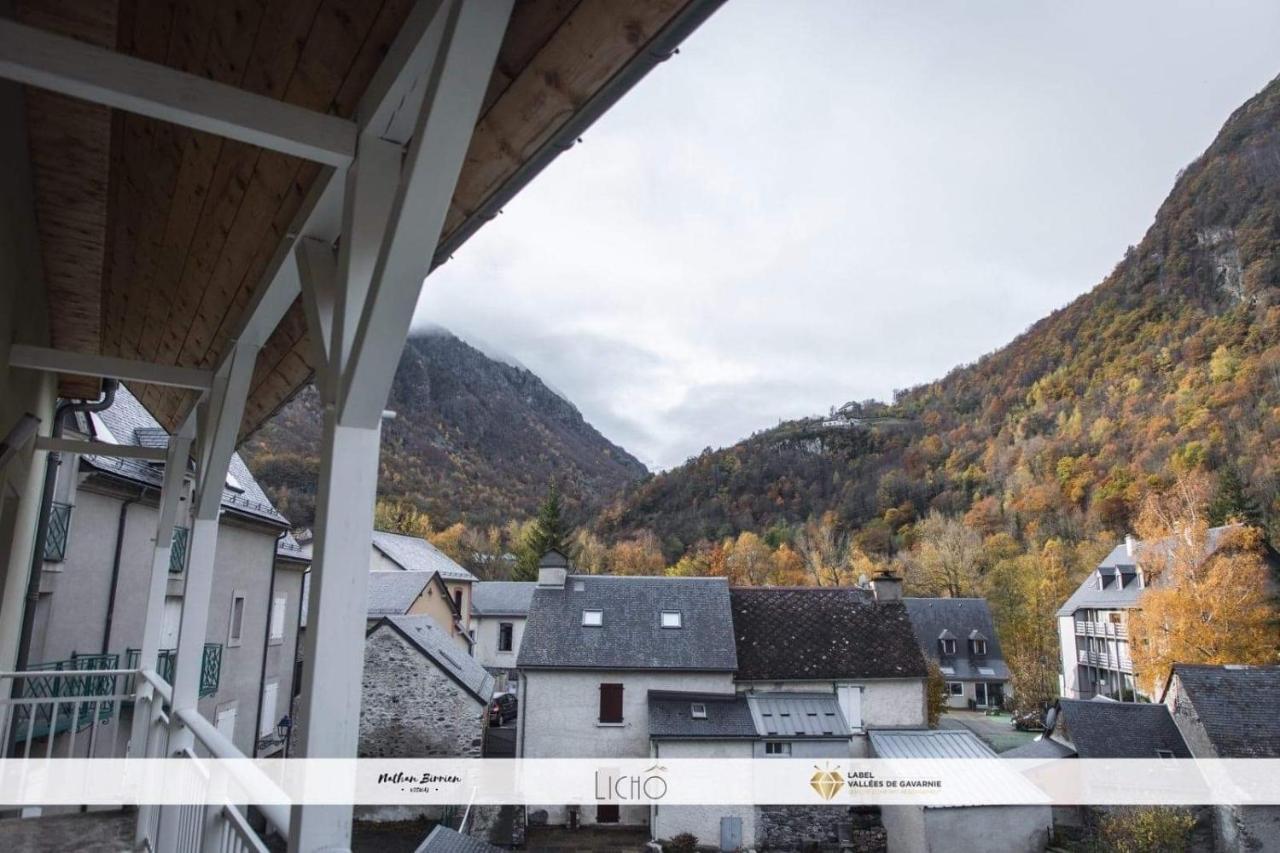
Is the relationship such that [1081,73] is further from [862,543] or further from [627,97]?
[627,97]

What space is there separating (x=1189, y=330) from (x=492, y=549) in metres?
59.4

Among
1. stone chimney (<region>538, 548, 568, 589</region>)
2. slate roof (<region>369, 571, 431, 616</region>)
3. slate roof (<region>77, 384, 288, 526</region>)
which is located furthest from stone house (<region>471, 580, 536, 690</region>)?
slate roof (<region>77, 384, 288, 526</region>)

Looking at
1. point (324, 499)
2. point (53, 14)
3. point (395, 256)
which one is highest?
point (53, 14)

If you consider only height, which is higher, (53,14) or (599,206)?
(599,206)

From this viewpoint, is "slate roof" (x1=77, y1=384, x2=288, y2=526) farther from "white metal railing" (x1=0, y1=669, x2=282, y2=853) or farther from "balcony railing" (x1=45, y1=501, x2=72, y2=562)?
"white metal railing" (x1=0, y1=669, x2=282, y2=853)

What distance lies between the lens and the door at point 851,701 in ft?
52.9

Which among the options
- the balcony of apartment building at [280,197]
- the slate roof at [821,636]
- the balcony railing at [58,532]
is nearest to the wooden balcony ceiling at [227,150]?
the balcony of apartment building at [280,197]

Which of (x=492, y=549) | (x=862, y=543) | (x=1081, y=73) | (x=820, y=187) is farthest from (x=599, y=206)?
(x=1081, y=73)

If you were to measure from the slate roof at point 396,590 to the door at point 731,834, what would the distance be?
11630 millimetres

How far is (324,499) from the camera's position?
1.70 metres

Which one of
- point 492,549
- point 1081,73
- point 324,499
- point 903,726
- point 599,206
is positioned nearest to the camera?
point 324,499

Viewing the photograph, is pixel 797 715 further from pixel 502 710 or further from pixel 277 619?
pixel 502 710

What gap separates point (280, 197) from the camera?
2281mm

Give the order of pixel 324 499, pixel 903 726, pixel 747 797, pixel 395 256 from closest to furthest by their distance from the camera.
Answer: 1. pixel 395 256
2. pixel 324 499
3. pixel 747 797
4. pixel 903 726
